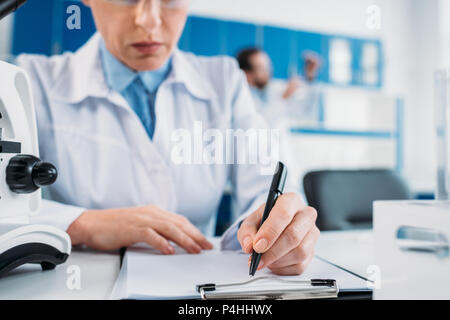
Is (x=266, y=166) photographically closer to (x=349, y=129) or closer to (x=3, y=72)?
(x=3, y=72)

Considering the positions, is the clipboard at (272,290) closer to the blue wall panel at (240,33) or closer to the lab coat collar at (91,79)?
the lab coat collar at (91,79)

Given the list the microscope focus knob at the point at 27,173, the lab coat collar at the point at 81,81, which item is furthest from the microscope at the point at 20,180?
the lab coat collar at the point at 81,81

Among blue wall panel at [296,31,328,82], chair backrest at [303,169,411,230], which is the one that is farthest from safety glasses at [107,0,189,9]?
blue wall panel at [296,31,328,82]

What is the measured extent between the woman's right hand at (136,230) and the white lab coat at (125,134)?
0.02m

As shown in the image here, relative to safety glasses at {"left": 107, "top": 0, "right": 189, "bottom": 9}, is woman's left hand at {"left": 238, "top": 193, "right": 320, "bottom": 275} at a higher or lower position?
lower

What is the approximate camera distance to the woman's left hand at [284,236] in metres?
0.32

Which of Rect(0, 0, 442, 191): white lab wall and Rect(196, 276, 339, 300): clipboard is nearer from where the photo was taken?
Rect(196, 276, 339, 300): clipboard

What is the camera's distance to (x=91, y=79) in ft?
1.54

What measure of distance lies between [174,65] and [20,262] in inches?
10.1

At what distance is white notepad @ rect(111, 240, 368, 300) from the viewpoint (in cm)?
30

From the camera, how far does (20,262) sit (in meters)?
0.34

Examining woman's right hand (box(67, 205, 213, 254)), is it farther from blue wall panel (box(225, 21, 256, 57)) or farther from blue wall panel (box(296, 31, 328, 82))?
blue wall panel (box(296, 31, 328, 82))

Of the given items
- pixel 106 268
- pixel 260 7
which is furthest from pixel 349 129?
pixel 106 268

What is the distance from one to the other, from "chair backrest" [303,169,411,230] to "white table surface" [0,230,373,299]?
0.33 m
